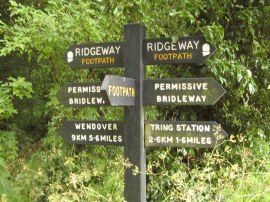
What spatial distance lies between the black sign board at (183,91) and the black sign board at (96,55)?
0.36m

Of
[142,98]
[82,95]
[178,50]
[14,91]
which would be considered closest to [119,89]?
[142,98]

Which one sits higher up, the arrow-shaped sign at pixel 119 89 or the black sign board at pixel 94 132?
the arrow-shaped sign at pixel 119 89

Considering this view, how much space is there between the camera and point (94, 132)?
3.74 metres

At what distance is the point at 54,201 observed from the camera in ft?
10.5

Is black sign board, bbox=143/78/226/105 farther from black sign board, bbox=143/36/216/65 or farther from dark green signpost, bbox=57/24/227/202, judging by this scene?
black sign board, bbox=143/36/216/65

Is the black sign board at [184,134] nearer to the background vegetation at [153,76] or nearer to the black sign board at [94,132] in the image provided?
the black sign board at [94,132]

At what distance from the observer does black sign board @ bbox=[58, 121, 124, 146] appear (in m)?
3.68

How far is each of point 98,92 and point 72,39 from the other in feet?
4.39

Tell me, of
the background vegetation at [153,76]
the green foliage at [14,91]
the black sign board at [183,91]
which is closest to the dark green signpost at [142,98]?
the black sign board at [183,91]

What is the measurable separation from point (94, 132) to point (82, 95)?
1.11 feet

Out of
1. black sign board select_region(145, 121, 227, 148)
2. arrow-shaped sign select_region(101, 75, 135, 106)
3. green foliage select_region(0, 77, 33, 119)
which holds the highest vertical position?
green foliage select_region(0, 77, 33, 119)

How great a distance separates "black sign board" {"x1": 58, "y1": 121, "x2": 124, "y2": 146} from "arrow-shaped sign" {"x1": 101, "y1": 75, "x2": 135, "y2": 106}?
288mm

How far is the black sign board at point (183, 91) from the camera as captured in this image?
3.43 meters

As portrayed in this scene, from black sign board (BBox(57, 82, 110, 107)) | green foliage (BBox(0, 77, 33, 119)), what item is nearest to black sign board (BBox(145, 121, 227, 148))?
black sign board (BBox(57, 82, 110, 107))
